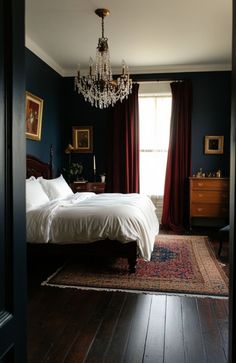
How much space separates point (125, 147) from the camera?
6.17 metres

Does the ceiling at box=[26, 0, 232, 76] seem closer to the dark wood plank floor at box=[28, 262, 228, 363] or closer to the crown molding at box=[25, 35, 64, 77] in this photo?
the crown molding at box=[25, 35, 64, 77]

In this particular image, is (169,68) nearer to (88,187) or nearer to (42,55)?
(42,55)

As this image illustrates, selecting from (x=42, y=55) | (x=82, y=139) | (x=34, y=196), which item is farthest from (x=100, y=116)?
(x=34, y=196)

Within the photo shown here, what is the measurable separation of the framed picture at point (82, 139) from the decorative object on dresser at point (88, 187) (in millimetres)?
820

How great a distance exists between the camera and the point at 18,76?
0.95 m

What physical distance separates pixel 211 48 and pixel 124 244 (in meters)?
3.60

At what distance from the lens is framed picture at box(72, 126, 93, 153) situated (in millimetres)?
6402

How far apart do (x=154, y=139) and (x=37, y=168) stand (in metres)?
2.42

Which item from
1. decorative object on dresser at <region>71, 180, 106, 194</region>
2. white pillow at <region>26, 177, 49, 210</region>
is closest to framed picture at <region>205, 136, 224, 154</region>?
decorative object on dresser at <region>71, 180, 106, 194</region>

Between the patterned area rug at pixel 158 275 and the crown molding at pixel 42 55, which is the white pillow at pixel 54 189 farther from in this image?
the crown molding at pixel 42 55

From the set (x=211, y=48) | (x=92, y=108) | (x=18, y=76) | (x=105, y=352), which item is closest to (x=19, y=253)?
(x=18, y=76)

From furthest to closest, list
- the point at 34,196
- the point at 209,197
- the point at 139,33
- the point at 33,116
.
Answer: the point at 209,197
the point at 33,116
the point at 139,33
the point at 34,196

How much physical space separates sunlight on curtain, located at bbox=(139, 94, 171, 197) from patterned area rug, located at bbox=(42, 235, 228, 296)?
2.27m

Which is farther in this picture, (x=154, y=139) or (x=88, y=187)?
(x=154, y=139)
